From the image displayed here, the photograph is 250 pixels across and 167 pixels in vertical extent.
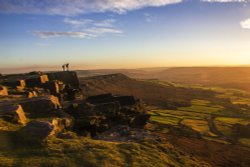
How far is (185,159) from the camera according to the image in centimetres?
2231

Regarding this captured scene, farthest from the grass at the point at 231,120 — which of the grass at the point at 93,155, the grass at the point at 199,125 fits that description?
the grass at the point at 93,155

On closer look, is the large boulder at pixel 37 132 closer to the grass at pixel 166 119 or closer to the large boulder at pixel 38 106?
the large boulder at pixel 38 106

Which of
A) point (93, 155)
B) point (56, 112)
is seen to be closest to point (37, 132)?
point (93, 155)

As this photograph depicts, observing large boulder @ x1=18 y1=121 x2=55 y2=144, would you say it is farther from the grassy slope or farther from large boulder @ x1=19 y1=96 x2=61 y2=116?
large boulder @ x1=19 y1=96 x2=61 y2=116

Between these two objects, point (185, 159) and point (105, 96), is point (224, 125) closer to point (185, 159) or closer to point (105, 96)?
point (105, 96)

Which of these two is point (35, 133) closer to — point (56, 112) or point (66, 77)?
point (56, 112)

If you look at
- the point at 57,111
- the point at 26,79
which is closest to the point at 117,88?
the point at 26,79

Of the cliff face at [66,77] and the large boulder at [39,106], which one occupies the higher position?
the cliff face at [66,77]

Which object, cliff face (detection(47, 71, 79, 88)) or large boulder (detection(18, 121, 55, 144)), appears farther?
cliff face (detection(47, 71, 79, 88))

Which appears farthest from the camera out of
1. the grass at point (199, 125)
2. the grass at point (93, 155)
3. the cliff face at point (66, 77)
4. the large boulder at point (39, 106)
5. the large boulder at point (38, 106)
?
the grass at point (199, 125)

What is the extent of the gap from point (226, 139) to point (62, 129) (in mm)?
48224

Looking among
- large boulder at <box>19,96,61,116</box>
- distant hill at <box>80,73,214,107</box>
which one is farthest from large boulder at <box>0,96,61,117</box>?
distant hill at <box>80,73,214,107</box>

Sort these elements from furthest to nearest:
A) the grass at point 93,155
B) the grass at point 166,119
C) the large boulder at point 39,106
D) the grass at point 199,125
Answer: the grass at point 166,119 < the grass at point 199,125 < the large boulder at point 39,106 < the grass at point 93,155

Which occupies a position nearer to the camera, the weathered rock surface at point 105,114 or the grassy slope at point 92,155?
the grassy slope at point 92,155
